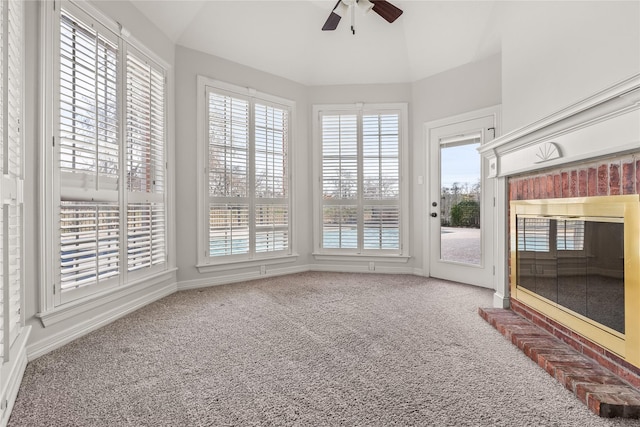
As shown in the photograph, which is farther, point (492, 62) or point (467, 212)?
point (467, 212)

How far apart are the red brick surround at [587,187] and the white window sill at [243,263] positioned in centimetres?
291

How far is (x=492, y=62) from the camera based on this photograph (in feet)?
12.3

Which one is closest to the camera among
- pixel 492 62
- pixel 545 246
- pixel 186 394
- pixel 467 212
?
pixel 186 394

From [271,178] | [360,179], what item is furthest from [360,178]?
[271,178]

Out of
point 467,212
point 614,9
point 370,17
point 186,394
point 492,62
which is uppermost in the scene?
point 370,17

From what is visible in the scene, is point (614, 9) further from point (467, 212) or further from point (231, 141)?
point (231, 141)

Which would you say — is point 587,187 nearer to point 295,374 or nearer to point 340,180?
point 295,374

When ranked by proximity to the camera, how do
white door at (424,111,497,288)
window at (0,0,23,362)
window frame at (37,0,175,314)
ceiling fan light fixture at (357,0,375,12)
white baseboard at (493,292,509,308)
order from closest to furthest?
window at (0,0,23,362) → window frame at (37,0,175,314) → white baseboard at (493,292,509,308) → ceiling fan light fixture at (357,0,375,12) → white door at (424,111,497,288)

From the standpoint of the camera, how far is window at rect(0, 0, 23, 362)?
1572mm

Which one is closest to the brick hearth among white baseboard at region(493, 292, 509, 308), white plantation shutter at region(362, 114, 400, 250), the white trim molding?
white baseboard at region(493, 292, 509, 308)

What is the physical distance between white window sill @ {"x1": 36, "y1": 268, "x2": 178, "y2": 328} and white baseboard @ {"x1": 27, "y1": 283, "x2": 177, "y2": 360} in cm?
8

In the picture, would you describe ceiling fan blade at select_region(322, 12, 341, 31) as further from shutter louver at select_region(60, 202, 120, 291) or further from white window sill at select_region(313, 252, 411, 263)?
white window sill at select_region(313, 252, 411, 263)

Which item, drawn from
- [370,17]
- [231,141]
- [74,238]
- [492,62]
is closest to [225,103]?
[231,141]

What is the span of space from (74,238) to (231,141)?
2.17 metres
